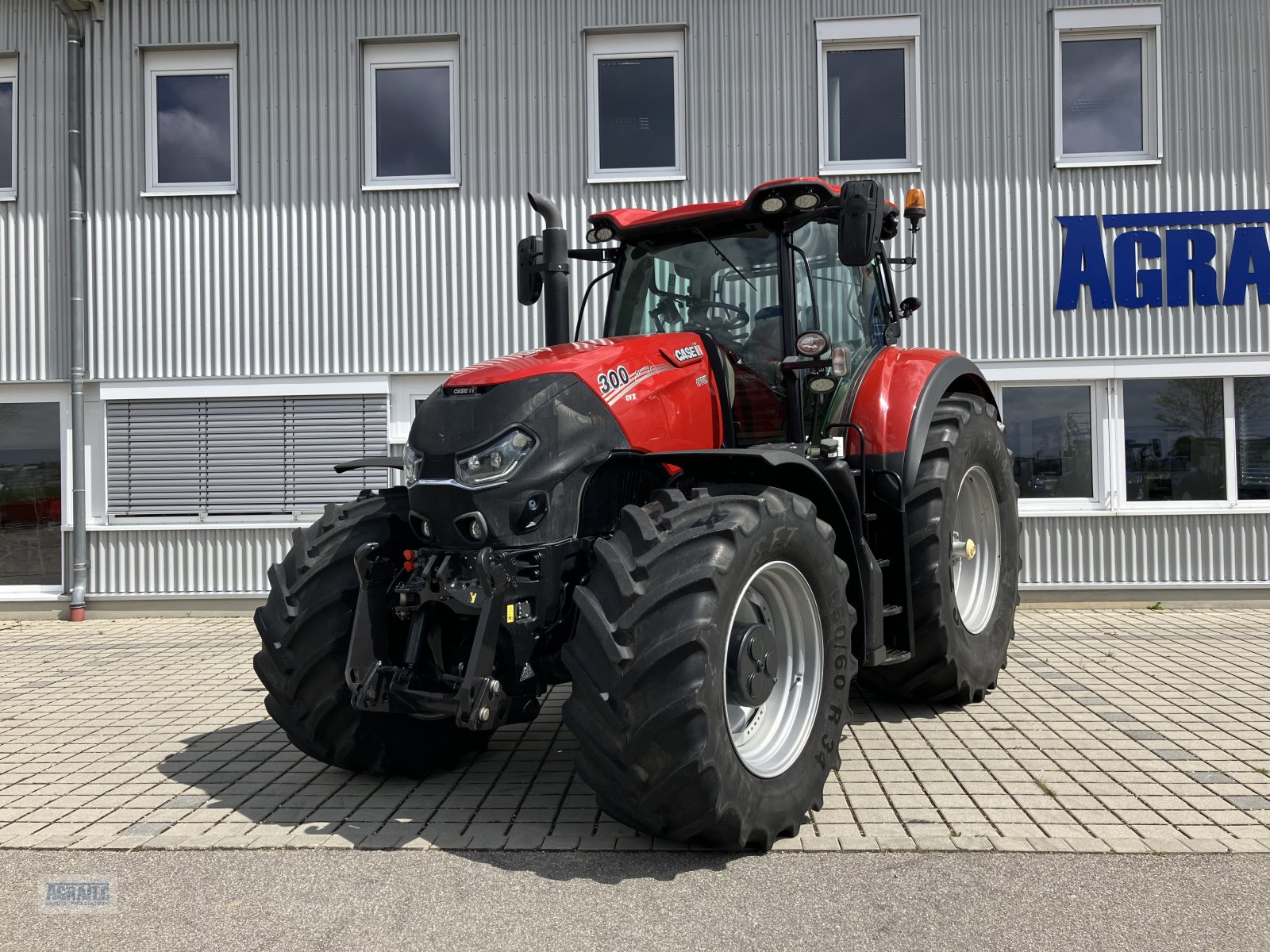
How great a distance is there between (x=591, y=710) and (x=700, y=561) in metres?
0.61

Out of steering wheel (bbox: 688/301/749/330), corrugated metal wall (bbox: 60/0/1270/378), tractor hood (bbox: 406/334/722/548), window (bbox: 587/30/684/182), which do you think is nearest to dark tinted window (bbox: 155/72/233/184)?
corrugated metal wall (bbox: 60/0/1270/378)

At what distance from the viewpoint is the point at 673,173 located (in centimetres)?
962

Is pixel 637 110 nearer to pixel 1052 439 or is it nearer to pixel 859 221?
pixel 1052 439

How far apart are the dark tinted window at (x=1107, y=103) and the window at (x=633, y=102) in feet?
11.9

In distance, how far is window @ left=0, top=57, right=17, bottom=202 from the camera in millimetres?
10078

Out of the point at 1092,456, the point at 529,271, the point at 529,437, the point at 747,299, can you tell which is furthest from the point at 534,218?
the point at 529,437

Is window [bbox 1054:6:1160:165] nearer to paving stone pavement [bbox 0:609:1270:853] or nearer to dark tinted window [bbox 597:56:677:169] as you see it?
dark tinted window [bbox 597:56:677:169]

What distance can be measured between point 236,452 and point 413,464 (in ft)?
20.6

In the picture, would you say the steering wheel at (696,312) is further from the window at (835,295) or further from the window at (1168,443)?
the window at (1168,443)

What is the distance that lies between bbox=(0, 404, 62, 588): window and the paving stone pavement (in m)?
3.43

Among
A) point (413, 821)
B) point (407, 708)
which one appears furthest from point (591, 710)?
point (413, 821)

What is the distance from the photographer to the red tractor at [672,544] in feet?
11.3

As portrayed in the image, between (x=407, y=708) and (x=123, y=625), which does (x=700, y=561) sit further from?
(x=123, y=625)

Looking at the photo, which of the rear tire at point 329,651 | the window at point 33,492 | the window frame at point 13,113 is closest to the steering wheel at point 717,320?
the rear tire at point 329,651
